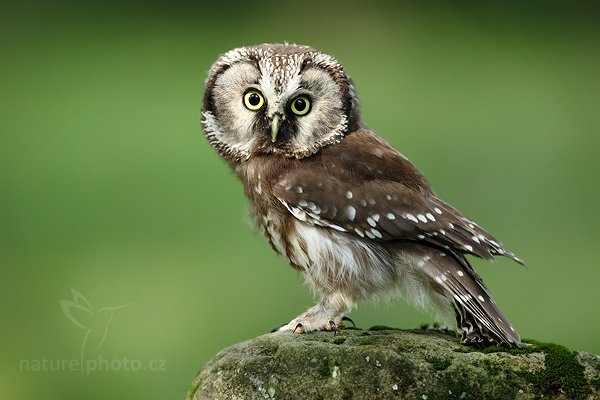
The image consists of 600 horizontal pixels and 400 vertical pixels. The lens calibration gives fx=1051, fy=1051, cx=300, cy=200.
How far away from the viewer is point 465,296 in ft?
12.2

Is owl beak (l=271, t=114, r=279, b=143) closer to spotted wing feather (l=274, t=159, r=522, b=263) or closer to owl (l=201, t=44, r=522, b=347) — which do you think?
owl (l=201, t=44, r=522, b=347)

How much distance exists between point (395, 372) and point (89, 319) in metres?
2.80

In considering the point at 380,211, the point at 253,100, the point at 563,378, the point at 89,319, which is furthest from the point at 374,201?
the point at 89,319

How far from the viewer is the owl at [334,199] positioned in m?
3.82

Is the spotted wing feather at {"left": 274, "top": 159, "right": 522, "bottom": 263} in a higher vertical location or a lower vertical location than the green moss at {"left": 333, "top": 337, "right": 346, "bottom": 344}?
higher

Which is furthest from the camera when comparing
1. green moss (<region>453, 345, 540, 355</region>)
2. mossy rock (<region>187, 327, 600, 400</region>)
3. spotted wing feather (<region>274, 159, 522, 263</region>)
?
spotted wing feather (<region>274, 159, 522, 263</region>)

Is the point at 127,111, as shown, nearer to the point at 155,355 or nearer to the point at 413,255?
the point at 155,355

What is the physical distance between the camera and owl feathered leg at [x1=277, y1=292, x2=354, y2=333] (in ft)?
12.8

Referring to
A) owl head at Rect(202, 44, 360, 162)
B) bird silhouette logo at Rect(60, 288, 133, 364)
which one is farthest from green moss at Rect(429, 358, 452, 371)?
bird silhouette logo at Rect(60, 288, 133, 364)

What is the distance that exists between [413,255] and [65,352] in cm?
307

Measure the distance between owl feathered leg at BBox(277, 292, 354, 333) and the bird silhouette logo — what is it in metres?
2.16

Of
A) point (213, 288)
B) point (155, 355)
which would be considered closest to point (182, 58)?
point (213, 288)

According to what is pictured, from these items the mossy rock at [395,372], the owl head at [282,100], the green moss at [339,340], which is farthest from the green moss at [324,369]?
the owl head at [282,100]

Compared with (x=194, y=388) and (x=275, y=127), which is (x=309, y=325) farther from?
(x=275, y=127)
